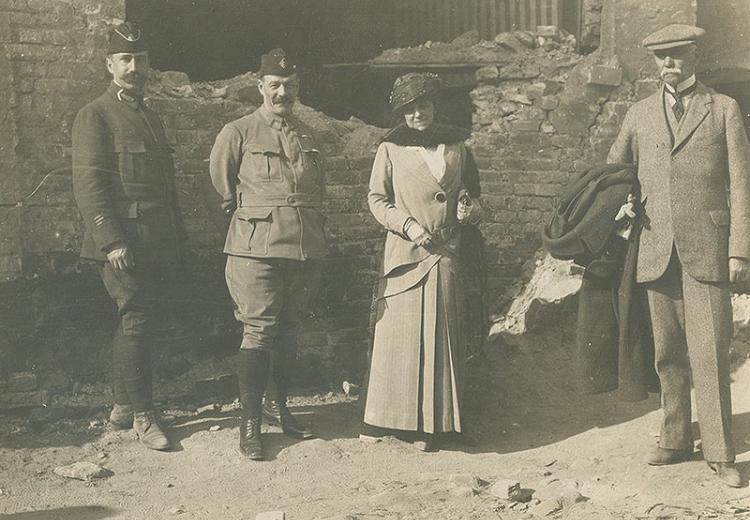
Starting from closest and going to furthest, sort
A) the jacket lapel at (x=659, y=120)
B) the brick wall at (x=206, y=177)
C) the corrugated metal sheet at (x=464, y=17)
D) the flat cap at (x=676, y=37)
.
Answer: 1. the flat cap at (x=676, y=37)
2. the jacket lapel at (x=659, y=120)
3. the brick wall at (x=206, y=177)
4. the corrugated metal sheet at (x=464, y=17)

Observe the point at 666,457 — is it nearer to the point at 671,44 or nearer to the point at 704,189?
the point at 704,189

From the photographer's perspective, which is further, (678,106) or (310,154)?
(310,154)

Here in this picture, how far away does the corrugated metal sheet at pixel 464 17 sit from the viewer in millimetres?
6305

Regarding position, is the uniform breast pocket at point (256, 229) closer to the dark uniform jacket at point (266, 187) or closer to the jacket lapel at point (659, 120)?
the dark uniform jacket at point (266, 187)

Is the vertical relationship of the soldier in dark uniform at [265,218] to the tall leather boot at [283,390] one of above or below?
above

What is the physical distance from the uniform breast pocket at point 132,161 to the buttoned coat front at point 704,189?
8.68 ft

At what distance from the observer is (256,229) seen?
4426mm

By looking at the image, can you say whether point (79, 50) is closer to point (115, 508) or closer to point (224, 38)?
point (224, 38)

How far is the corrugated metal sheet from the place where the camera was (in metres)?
6.30

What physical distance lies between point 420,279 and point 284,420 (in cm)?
111

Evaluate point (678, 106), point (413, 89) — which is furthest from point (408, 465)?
point (678, 106)

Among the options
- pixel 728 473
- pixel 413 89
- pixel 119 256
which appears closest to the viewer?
pixel 728 473

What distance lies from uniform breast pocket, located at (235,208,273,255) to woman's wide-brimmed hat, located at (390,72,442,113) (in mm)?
911

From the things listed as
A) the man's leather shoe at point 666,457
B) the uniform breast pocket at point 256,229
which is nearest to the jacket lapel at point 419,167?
the uniform breast pocket at point 256,229
